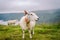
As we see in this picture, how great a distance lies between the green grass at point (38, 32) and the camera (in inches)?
74.0

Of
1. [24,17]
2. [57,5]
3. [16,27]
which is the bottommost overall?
[16,27]

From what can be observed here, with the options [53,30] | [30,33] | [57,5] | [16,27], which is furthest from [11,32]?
[57,5]

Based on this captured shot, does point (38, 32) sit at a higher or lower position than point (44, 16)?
lower

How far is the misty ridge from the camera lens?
1.91m

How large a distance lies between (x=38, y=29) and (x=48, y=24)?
0.14 metres

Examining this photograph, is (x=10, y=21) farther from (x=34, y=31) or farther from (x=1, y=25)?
(x=34, y=31)

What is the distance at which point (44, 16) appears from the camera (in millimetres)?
1925

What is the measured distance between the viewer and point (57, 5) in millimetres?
1932

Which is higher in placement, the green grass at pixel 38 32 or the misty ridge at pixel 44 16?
the misty ridge at pixel 44 16

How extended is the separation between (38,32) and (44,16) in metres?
0.21

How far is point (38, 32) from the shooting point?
6.20 feet

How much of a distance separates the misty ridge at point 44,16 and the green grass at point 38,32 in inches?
2.5

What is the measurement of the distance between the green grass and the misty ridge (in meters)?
0.06

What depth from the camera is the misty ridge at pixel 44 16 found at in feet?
6.25
